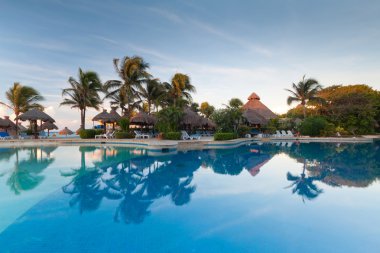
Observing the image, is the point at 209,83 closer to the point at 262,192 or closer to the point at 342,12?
the point at 342,12

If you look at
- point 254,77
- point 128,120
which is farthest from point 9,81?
point 254,77


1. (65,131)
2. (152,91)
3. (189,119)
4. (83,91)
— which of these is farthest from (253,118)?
(65,131)

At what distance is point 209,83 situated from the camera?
2422 centimetres

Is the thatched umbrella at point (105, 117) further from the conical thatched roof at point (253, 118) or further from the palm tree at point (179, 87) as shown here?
the conical thatched roof at point (253, 118)

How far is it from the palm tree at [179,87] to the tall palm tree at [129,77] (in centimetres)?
338

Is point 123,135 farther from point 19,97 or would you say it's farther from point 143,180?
point 19,97

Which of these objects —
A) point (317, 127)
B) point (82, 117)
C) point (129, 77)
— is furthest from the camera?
point (317, 127)

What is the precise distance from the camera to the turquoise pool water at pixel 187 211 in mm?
3096

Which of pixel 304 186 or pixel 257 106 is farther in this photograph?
pixel 257 106

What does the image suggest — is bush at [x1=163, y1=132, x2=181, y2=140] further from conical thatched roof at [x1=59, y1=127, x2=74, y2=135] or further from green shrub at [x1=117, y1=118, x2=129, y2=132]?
conical thatched roof at [x1=59, y1=127, x2=74, y2=135]

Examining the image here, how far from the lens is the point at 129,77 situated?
21312 millimetres

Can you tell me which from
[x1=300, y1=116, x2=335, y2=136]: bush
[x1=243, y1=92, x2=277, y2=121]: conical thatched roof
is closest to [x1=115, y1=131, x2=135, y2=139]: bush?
[x1=243, y1=92, x2=277, y2=121]: conical thatched roof

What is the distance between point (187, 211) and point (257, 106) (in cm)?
2892

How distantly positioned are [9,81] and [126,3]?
19.0 m
